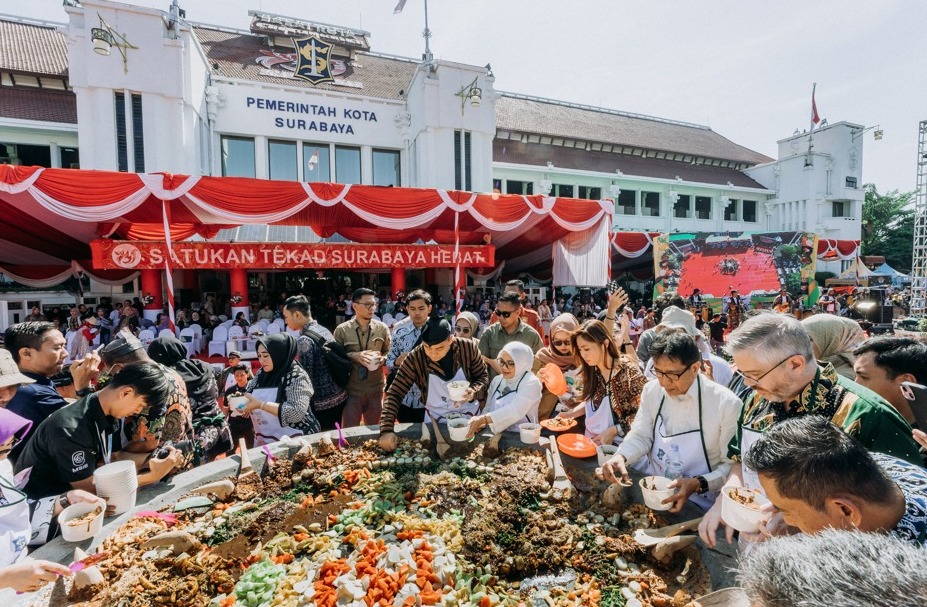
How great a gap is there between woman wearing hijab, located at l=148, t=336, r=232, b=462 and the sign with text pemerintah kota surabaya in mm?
4720

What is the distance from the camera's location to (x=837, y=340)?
255cm

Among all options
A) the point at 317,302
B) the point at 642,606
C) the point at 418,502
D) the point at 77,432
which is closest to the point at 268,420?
the point at 77,432

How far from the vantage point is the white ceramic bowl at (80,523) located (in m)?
1.79

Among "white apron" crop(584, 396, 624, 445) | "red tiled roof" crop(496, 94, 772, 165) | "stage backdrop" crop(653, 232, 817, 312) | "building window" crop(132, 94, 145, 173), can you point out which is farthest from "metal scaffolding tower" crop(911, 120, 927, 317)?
"building window" crop(132, 94, 145, 173)

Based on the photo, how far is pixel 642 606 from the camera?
1.62 meters

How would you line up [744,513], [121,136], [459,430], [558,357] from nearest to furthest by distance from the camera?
[744,513], [459,430], [558,357], [121,136]

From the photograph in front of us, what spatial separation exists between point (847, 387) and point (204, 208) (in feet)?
25.2

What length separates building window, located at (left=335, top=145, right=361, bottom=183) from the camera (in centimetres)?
1448

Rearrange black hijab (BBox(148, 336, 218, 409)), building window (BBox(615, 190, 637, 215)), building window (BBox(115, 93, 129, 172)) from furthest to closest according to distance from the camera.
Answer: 1. building window (BBox(615, 190, 637, 215))
2. building window (BBox(115, 93, 129, 172))
3. black hijab (BBox(148, 336, 218, 409))

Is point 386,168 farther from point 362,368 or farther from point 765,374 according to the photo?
point 765,374

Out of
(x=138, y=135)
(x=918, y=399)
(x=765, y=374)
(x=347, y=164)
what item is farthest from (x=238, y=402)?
(x=347, y=164)

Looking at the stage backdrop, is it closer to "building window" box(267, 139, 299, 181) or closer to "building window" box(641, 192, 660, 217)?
"building window" box(641, 192, 660, 217)

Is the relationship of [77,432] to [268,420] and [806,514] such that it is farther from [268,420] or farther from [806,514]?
[806,514]

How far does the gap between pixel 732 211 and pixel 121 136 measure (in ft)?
85.6
